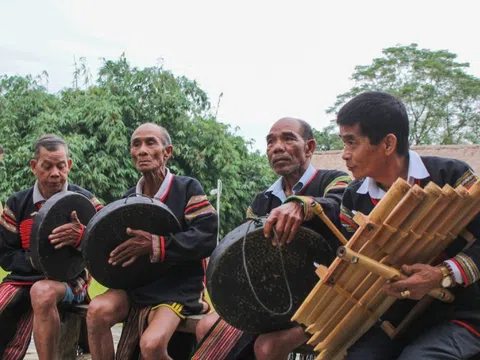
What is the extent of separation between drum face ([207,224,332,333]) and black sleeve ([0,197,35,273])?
7.00 ft

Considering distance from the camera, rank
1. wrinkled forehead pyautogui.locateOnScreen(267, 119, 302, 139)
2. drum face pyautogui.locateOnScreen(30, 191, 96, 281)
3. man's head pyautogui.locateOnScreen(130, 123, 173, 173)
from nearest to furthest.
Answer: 1. wrinkled forehead pyautogui.locateOnScreen(267, 119, 302, 139)
2. drum face pyautogui.locateOnScreen(30, 191, 96, 281)
3. man's head pyautogui.locateOnScreen(130, 123, 173, 173)

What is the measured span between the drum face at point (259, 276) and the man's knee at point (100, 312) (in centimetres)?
107

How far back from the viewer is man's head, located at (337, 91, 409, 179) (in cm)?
295

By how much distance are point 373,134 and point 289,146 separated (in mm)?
942

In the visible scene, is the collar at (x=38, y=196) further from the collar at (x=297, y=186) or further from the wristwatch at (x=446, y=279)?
the wristwatch at (x=446, y=279)

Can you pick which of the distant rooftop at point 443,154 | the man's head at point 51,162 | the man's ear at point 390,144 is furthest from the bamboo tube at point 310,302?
the distant rooftop at point 443,154

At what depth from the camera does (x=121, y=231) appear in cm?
396

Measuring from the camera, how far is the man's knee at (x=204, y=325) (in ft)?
12.5

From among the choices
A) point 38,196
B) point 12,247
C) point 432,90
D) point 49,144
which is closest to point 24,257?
point 12,247

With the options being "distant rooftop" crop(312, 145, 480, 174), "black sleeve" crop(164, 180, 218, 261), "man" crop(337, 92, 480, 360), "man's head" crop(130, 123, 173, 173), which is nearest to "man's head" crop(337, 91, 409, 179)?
"man" crop(337, 92, 480, 360)

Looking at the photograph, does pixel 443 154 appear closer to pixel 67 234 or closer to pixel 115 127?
pixel 115 127

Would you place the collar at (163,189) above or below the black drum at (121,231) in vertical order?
above

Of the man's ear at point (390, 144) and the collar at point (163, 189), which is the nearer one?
the man's ear at point (390, 144)

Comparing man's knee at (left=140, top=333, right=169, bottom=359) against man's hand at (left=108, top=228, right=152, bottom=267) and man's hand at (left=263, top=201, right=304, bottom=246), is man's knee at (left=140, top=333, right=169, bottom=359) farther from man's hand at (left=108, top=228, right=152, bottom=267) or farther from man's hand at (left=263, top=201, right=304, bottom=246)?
man's hand at (left=263, top=201, right=304, bottom=246)
